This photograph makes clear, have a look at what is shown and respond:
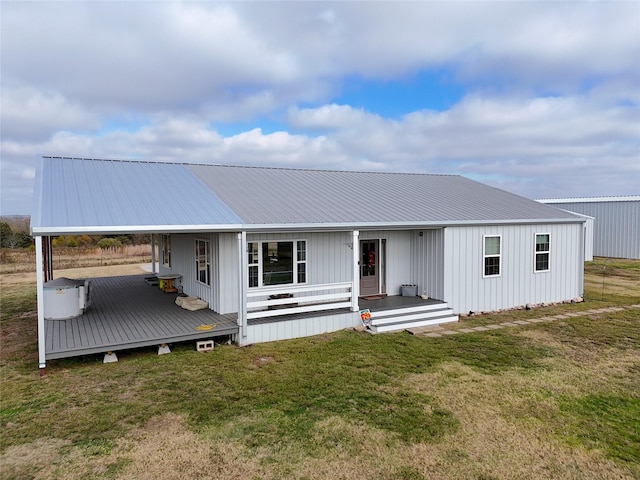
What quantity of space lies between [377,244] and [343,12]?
693 centimetres

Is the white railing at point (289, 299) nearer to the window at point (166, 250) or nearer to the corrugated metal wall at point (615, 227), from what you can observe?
the window at point (166, 250)

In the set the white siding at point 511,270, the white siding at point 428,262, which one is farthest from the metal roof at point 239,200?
the white siding at point 428,262

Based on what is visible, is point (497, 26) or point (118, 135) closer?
point (497, 26)

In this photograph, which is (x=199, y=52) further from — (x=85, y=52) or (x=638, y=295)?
(x=638, y=295)

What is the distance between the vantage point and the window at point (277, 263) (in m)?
9.85

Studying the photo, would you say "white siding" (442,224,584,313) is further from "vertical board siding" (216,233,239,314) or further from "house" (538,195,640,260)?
"house" (538,195,640,260)

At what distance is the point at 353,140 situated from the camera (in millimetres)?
33438

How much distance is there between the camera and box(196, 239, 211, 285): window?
1039 cm

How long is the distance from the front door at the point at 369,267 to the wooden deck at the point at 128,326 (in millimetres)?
4297

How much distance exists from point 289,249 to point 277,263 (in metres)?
0.48

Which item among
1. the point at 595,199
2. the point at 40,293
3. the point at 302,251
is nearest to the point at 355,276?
the point at 302,251

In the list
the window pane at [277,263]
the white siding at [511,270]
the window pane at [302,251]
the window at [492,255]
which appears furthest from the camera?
the window at [492,255]

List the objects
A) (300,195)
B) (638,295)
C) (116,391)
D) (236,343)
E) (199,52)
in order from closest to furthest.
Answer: (116,391) < (236,343) < (300,195) < (638,295) < (199,52)

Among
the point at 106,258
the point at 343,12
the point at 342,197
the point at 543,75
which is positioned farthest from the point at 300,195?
the point at 106,258
